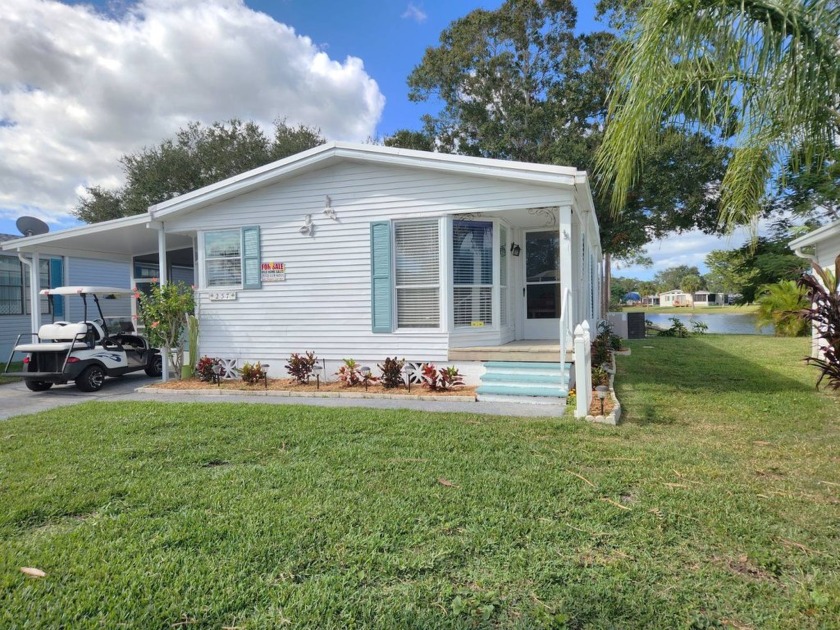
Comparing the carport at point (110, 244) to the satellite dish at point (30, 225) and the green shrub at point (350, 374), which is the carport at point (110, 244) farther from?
the green shrub at point (350, 374)

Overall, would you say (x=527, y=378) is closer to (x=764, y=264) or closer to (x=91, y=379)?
(x=91, y=379)

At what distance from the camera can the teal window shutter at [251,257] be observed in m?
8.77

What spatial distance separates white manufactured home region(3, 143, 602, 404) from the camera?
7.46m

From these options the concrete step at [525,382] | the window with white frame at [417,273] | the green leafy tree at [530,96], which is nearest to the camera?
the concrete step at [525,382]

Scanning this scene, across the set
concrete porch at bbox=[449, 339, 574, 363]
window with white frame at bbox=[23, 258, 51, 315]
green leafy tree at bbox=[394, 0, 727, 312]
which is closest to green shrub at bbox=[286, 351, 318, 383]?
concrete porch at bbox=[449, 339, 574, 363]

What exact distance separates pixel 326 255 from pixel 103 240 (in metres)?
5.87

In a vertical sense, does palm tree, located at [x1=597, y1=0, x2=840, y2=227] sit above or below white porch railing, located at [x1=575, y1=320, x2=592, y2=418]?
above

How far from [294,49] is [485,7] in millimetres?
Result: 11629

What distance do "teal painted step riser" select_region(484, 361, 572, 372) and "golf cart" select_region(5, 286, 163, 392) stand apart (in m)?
6.99

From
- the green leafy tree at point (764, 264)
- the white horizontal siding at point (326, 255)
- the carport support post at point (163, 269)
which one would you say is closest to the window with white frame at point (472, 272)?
the white horizontal siding at point (326, 255)

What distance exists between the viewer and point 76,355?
8.16 m

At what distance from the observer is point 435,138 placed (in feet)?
71.9

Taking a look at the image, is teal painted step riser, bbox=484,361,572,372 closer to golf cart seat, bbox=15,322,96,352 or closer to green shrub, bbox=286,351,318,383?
green shrub, bbox=286,351,318,383

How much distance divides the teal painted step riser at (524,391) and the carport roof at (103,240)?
7.21 meters
